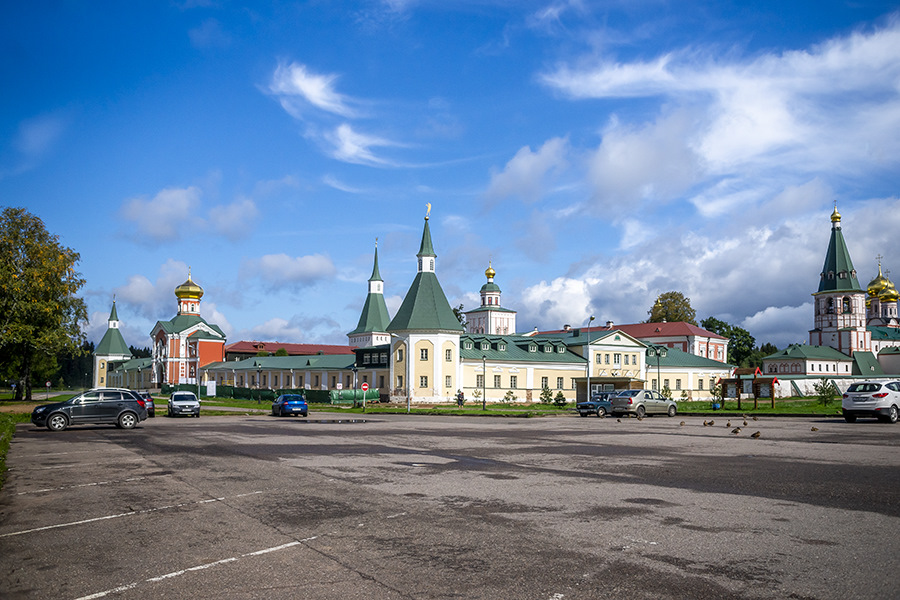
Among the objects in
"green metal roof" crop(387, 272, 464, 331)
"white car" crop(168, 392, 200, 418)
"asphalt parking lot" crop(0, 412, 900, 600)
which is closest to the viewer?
"asphalt parking lot" crop(0, 412, 900, 600)

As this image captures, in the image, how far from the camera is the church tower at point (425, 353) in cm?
6750

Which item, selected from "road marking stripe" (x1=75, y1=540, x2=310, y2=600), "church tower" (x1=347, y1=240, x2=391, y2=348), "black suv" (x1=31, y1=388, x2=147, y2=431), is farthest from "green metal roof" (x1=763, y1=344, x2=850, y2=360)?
"road marking stripe" (x1=75, y1=540, x2=310, y2=600)

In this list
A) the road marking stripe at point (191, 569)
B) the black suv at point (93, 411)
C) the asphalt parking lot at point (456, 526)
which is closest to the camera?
the road marking stripe at point (191, 569)

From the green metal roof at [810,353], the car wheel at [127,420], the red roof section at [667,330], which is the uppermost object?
the red roof section at [667,330]

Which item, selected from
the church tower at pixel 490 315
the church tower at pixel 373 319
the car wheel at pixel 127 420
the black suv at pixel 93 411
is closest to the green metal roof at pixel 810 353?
the church tower at pixel 490 315

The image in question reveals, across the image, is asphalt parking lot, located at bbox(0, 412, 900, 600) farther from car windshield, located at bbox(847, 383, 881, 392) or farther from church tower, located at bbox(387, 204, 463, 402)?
church tower, located at bbox(387, 204, 463, 402)

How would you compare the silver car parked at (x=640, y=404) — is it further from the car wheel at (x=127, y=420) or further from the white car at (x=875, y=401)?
the car wheel at (x=127, y=420)

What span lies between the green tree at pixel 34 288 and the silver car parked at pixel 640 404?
124 ft

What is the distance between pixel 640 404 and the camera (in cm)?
3856

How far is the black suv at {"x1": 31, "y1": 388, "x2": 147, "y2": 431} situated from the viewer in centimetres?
2755

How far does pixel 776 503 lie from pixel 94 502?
983 cm

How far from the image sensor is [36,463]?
16031 millimetres

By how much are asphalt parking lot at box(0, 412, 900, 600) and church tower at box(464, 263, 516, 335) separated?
358 ft

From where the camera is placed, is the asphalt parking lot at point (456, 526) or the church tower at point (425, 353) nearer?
the asphalt parking lot at point (456, 526)
